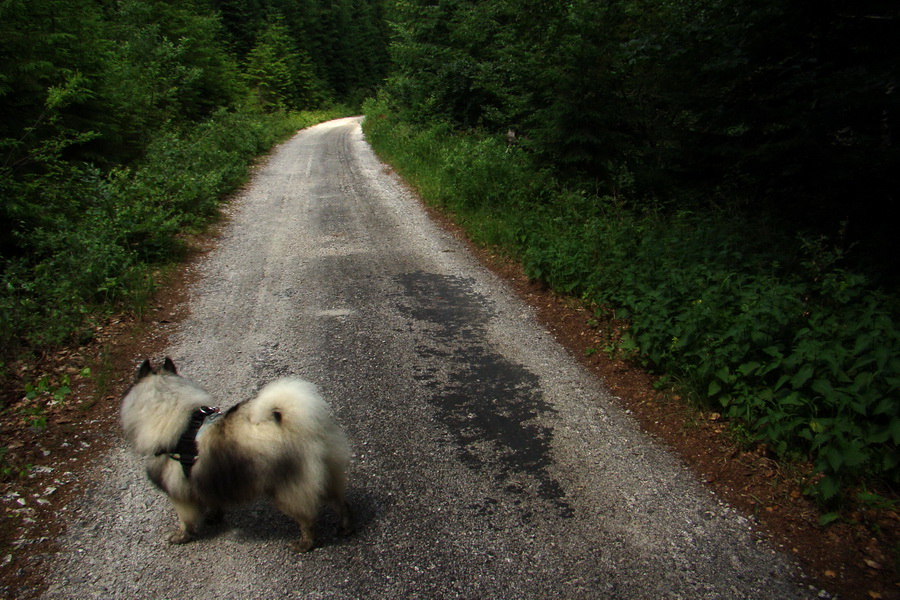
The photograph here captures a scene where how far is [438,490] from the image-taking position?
3.66 metres

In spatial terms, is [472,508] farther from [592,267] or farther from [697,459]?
[592,267]

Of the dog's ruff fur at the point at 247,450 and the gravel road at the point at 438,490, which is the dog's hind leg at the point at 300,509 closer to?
the dog's ruff fur at the point at 247,450

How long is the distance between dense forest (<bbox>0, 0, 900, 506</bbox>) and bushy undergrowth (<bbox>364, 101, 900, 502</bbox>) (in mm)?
21

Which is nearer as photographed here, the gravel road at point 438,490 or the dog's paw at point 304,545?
the gravel road at point 438,490

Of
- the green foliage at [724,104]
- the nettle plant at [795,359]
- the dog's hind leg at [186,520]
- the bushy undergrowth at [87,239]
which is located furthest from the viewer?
the bushy undergrowth at [87,239]

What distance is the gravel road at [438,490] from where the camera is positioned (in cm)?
298

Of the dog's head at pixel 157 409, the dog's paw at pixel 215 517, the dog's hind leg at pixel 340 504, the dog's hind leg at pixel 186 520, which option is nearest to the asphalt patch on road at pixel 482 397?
the dog's hind leg at pixel 340 504

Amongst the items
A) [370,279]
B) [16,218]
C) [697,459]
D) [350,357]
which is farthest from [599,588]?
[16,218]

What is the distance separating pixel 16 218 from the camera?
6938 millimetres

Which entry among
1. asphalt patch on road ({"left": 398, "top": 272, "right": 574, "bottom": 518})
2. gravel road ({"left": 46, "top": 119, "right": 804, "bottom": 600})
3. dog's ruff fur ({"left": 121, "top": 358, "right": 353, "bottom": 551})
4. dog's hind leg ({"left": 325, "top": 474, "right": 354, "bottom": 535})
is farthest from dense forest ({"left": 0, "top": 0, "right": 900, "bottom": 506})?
dog's ruff fur ({"left": 121, "top": 358, "right": 353, "bottom": 551})

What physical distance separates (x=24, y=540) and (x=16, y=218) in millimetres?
5371

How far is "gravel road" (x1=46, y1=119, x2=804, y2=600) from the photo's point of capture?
2.98 metres

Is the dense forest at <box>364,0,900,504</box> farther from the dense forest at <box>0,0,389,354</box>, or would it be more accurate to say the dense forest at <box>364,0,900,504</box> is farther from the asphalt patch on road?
the dense forest at <box>0,0,389,354</box>

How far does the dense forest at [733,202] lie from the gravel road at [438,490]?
82 centimetres
